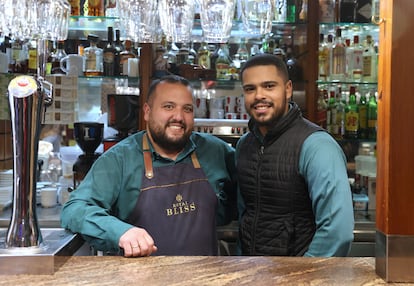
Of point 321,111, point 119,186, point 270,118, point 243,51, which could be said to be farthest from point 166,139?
point 243,51

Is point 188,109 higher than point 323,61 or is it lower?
lower

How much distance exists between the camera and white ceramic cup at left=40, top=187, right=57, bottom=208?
2.84m

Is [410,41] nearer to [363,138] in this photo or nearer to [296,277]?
[296,277]

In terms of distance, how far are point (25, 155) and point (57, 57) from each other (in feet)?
6.61

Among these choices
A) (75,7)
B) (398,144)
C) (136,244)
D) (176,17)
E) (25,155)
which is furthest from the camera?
(75,7)

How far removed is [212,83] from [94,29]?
804 millimetres

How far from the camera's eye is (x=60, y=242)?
1348mm

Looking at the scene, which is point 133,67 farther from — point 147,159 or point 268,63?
point 268,63

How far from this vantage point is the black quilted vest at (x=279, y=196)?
1835 millimetres

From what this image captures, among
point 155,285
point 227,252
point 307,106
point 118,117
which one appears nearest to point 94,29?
point 118,117

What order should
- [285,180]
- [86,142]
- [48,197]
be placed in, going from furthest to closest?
1. [48,197]
2. [86,142]
3. [285,180]

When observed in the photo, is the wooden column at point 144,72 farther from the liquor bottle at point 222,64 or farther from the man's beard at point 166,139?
the man's beard at point 166,139

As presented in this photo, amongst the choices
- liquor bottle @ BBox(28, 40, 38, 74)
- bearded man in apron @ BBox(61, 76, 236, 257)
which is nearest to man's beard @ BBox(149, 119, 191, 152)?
bearded man in apron @ BBox(61, 76, 236, 257)

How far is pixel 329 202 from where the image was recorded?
5.62 feet
